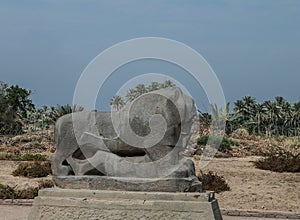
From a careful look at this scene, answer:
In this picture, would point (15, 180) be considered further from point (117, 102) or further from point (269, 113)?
point (269, 113)

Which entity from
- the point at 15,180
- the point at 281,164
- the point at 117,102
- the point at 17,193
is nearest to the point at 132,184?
the point at 117,102

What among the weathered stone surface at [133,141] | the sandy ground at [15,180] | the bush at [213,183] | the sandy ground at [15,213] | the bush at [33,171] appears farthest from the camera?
the bush at [33,171]

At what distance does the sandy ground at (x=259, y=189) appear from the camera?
1264 centimetres

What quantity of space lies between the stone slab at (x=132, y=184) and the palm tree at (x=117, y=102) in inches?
42.2

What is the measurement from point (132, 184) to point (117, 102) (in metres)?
1.25

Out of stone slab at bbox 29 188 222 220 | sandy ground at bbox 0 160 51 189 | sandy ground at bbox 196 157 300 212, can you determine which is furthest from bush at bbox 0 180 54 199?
stone slab at bbox 29 188 222 220

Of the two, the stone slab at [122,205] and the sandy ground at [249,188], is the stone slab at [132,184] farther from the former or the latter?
the sandy ground at [249,188]

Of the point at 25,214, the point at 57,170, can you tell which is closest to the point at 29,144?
the point at 25,214

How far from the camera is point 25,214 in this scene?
11.2 metres

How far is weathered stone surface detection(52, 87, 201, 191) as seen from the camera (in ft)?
24.6

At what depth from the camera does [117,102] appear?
7.85 m

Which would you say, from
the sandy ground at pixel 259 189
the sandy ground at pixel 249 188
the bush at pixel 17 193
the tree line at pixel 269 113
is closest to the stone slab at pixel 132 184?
the sandy ground at pixel 249 188

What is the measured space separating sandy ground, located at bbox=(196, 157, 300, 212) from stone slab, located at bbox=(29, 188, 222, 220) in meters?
5.52

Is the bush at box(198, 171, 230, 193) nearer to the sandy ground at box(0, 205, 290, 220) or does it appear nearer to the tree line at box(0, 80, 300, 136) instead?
the sandy ground at box(0, 205, 290, 220)
